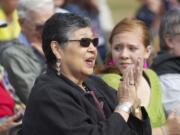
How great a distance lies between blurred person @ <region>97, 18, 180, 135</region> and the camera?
5859 millimetres

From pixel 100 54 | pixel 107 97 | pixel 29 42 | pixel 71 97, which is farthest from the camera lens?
pixel 100 54

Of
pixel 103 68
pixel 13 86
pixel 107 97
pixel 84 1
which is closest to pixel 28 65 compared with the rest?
pixel 13 86

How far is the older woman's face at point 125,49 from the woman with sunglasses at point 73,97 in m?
0.77

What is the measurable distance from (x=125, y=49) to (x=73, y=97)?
1.27 metres

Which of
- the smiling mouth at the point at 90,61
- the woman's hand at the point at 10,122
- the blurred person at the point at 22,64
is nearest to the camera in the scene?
the smiling mouth at the point at 90,61

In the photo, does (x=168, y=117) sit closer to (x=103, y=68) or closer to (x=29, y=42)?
(x=103, y=68)

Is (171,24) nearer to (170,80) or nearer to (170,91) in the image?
(170,80)

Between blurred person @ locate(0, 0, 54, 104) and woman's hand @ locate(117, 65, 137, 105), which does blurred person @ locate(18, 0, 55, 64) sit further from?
woman's hand @ locate(117, 65, 137, 105)

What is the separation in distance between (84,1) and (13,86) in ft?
10.1

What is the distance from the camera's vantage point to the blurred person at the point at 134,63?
5859mm

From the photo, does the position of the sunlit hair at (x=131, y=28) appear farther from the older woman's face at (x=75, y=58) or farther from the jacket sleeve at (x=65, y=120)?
the jacket sleeve at (x=65, y=120)

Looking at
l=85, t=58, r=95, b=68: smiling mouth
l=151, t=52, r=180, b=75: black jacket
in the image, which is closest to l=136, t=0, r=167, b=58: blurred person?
l=151, t=52, r=180, b=75: black jacket

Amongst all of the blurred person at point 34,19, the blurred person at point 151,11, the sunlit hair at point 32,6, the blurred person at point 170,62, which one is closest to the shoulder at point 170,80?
the blurred person at point 170,62

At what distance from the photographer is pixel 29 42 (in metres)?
7.58
